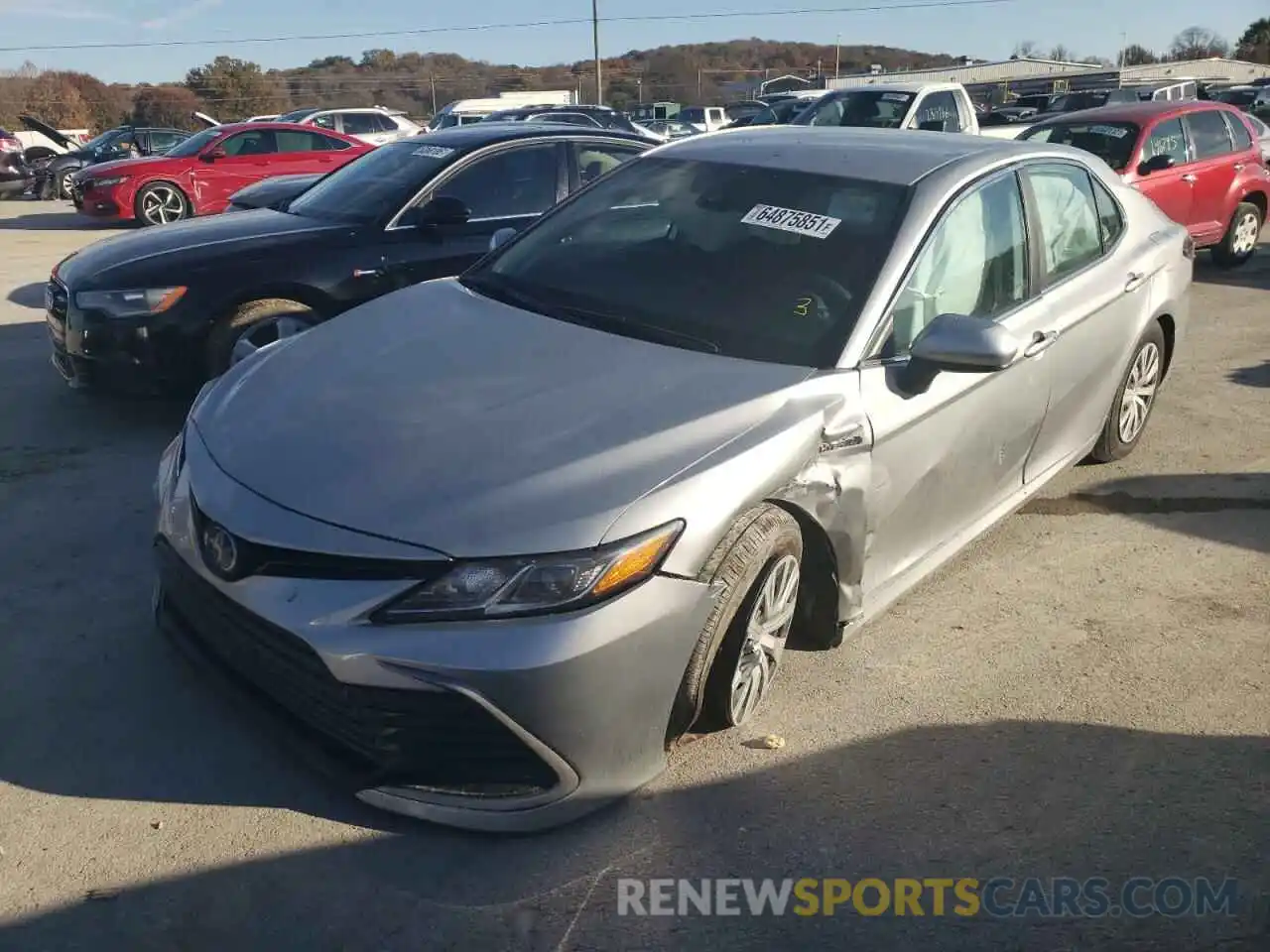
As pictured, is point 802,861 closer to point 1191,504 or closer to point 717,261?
point 717,261

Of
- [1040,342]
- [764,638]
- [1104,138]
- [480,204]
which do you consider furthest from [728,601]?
[1104,138]

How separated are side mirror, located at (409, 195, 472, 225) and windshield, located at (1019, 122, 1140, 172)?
607cm

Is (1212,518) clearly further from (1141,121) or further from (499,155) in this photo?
(1141,121)

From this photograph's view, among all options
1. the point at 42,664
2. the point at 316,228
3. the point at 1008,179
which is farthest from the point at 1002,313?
the point at 316,228

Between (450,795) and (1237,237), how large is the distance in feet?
35.9

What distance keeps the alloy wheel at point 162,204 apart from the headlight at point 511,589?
562 inches

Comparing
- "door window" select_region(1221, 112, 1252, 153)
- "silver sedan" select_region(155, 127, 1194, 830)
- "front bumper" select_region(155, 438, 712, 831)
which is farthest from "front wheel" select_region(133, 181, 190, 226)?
"front bumper" select_region(155, 438, 712, 831)

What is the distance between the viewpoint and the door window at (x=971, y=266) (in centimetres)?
357

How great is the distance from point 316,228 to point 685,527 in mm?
4052

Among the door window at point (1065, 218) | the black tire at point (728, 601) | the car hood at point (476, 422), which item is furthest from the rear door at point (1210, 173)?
the black tire at point (728, 601)

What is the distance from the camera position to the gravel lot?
101 inches

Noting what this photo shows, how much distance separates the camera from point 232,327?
222 inches

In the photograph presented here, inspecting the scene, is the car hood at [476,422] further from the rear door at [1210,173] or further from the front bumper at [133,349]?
the rear door at [1210,173]

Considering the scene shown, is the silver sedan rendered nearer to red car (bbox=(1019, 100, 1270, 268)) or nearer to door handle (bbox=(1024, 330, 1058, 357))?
door handle (bbox=(1024, 330, 1058, 357))
